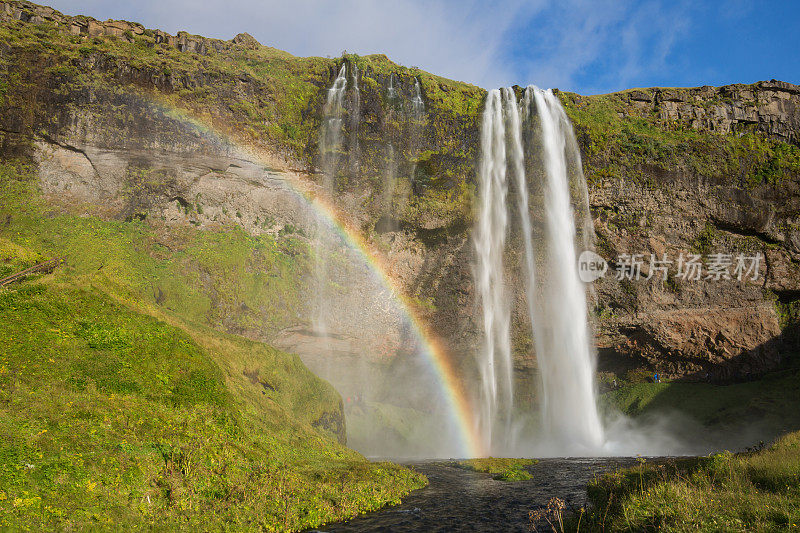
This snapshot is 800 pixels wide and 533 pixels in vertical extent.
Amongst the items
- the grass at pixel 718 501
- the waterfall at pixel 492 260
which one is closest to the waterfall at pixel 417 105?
the waterfall at pixel 492 260

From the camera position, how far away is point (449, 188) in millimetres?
36906

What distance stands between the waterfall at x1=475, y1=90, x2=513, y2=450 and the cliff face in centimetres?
96

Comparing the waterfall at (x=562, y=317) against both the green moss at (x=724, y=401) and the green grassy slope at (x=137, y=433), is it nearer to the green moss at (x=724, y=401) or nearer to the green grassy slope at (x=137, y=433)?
the green moss at (x=724, y=401)

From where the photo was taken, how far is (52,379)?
32.8 feet

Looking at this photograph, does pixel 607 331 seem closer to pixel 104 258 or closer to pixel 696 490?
pixel 696 490

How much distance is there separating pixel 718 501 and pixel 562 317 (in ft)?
96.2

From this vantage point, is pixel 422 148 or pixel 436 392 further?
pixel 436 392

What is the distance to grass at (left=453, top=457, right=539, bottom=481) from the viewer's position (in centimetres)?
1784

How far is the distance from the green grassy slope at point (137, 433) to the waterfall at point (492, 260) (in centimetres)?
2216

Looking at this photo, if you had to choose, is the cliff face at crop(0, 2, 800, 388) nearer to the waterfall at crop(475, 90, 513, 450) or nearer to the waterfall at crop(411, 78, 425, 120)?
the waterfall at crop(411, 78, 425, 120)

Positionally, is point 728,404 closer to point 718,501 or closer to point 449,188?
point 449,188

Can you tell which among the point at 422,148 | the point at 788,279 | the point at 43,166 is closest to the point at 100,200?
the point at 43,166

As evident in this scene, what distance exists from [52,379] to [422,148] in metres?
31.8

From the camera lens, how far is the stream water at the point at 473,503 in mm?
10555
